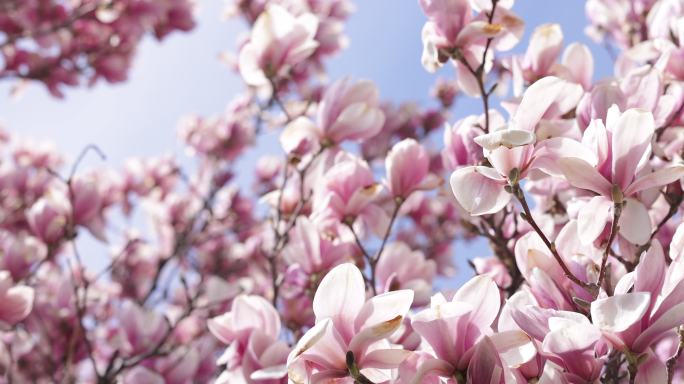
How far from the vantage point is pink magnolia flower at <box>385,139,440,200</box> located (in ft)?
4.03

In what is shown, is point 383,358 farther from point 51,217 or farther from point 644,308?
point 51,217

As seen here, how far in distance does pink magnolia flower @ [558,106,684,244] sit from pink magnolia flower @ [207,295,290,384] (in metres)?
0.48

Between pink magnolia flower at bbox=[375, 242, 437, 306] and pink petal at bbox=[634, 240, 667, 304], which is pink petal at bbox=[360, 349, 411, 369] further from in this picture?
pink magnolia flower at bbox=[375, 242, 437, 306]

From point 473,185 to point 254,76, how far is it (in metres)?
0.86

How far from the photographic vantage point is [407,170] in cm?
124

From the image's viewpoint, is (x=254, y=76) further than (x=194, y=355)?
Yes

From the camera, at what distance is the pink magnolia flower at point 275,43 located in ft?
4.66

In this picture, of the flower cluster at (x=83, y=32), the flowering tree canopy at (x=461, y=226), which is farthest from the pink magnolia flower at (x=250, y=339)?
the flower cluster at (x=83, y=32)

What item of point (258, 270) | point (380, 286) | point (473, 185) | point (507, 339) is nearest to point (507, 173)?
point (473, 185)

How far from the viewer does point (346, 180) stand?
1231 mm

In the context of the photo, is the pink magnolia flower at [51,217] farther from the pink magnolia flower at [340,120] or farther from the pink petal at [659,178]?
the pink petal at [659,178]

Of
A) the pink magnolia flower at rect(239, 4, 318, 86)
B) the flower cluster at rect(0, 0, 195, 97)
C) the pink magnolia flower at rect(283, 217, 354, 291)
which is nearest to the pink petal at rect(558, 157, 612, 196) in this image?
the pink magnolia flower at rect(283, 217, 354, 291)

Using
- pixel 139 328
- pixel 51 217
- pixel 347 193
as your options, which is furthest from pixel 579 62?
pixel 51 217

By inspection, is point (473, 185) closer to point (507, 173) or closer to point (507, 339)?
point (507, 173)
